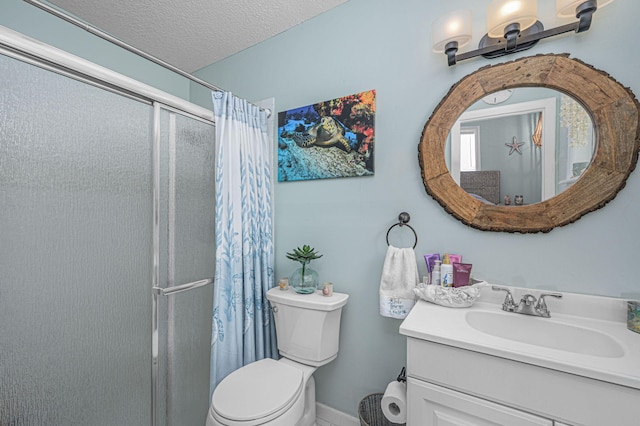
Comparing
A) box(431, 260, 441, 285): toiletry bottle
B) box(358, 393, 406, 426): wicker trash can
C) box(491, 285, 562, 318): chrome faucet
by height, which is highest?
box(431, 260, 441, 285): toiletry bottle

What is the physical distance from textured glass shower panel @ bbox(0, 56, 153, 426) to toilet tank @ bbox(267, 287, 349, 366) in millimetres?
658

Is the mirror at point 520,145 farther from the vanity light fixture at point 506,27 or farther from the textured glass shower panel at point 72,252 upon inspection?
the textured glass shower panel at point 72,252

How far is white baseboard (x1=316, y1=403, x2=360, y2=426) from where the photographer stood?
1607mm

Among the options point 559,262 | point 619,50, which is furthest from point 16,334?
point 619,50

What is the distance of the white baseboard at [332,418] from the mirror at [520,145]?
140 centimetres

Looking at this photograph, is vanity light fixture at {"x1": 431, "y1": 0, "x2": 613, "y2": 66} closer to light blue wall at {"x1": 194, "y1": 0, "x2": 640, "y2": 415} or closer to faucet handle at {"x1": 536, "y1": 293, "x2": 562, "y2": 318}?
light blue wall at {"x1": 194, "y1": 0, "x2": 640, "y2": 415}

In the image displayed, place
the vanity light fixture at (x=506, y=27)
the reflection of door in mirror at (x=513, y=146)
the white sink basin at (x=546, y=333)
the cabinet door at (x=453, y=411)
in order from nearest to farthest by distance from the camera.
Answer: the cabinet door at (x=453, y=411)
the white sink basin at (x=546, y=333)
the vanity light fixture at (x=506, y=27)
the reflection of door in mirror at (x=513, y=146)

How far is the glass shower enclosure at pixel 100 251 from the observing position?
Result: 1.00 meters

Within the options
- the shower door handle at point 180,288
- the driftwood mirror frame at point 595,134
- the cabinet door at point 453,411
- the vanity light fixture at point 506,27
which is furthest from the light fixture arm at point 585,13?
the shower door handle at point 180,288

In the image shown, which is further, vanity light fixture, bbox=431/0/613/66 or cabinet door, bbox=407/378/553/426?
vanity light fixture, bbox=431/0/613/66

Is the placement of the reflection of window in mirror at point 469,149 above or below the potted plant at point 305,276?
above

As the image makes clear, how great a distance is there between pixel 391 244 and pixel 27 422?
5.34 feet

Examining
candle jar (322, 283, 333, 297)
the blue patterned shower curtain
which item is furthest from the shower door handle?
candle jar (322, 283, 333, 297)

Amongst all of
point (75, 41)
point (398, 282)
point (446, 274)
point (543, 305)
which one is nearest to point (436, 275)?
point (446, 274)
